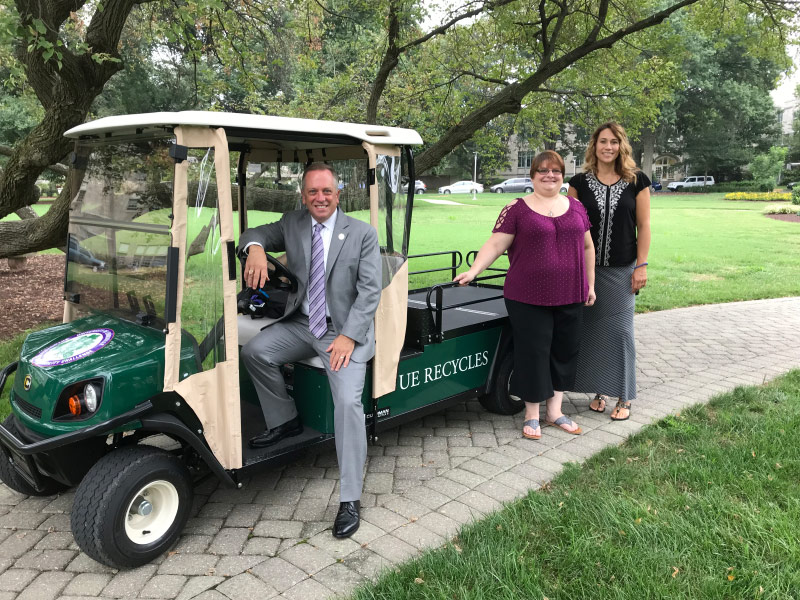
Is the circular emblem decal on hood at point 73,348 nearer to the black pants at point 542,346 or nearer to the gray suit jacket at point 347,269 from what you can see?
the gray suit jacket at point 347,269

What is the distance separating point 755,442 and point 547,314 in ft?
5.22

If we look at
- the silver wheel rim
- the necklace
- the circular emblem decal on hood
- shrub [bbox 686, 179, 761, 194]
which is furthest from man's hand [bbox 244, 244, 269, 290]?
shrub [bbox 686, 179, 761, 194]

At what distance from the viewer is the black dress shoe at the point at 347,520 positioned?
10.1 feet

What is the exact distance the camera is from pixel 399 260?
3.58m

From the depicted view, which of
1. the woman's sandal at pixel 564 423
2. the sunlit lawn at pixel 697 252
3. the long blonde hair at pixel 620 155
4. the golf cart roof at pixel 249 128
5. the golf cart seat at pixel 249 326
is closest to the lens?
the golf cart roof at pixel 249 128

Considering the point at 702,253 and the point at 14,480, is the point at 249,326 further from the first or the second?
the point at 702,253

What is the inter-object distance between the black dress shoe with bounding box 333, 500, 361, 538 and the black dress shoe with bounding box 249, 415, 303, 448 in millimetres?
484

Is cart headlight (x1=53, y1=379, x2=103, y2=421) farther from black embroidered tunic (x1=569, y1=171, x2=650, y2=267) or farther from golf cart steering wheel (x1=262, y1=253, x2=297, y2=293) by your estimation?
black embroidered tunic (x1=569, y1=171, x2=650, y2=267)

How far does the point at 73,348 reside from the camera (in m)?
2.93

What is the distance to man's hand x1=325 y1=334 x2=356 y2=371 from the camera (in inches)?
124

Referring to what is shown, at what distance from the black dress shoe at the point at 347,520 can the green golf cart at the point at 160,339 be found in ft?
1.33

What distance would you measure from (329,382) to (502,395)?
1789 millimetres

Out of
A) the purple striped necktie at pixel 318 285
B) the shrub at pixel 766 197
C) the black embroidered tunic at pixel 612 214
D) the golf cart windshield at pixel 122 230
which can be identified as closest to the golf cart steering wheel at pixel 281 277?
the purple striped necktie at pixel 318 285

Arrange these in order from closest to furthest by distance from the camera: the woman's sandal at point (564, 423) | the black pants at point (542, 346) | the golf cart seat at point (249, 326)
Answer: the golf cart seat at point (249, 326) → the black pants at point (542, 346) → the woman's sandal at point (564, 423)
